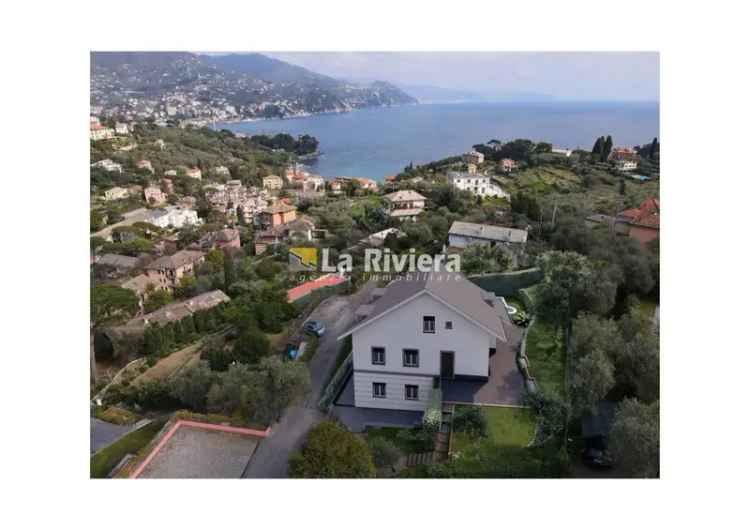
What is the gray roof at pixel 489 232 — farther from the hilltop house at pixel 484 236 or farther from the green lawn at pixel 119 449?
the green lawn at pixel 119 449

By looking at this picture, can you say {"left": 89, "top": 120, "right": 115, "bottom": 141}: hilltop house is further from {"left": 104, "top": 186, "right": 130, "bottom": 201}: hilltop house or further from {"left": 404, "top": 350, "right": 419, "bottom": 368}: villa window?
{"left": 404, "top": 350, "right": 419, "bottom": 368}: villa window

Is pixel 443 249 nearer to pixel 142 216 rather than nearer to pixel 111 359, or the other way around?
pixel 111 359

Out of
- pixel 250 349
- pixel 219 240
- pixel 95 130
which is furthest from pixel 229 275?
pixel 250 349

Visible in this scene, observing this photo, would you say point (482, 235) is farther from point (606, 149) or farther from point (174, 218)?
point (174, 218)

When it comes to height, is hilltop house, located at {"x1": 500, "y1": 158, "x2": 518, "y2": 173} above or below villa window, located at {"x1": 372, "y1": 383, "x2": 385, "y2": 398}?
above

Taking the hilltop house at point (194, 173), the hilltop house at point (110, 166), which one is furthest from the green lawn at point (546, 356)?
the hilltop house at point (194, 173)

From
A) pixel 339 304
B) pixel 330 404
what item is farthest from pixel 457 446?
pixel 339 304

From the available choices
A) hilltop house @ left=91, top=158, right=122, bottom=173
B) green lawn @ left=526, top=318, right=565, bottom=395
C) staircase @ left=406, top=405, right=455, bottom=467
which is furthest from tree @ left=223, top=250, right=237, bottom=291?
staircase @ left=406, top=405, right=455, bottom=467
